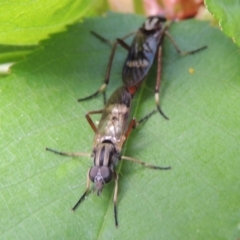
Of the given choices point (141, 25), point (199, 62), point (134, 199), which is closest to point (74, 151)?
point (134, 199)

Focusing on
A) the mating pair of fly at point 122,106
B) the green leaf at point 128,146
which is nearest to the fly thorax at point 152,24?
the mating pair of fly at point 122,106

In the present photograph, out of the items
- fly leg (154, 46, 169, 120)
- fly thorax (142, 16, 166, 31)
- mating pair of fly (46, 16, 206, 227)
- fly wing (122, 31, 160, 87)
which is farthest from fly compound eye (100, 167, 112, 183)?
fly thorax (142, 16, 166, 31)

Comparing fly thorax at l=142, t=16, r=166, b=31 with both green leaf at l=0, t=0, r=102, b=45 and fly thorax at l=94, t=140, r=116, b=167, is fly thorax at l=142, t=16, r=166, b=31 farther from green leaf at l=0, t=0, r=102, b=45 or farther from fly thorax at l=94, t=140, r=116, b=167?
fly thorax at l=94, t=140, r=116, b=167

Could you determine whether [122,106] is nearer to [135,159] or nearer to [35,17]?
[135,159]

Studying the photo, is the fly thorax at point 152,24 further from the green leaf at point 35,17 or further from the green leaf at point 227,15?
the green leaf at point 227,15

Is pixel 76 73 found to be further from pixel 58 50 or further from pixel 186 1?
pixel 186 1

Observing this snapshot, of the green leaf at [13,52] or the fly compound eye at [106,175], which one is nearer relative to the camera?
the fly compound eye at [106,175]
